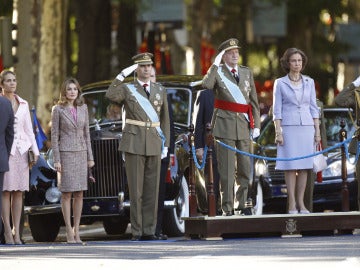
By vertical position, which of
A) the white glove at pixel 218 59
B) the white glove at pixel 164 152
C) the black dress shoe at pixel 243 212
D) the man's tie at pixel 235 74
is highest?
the white glove at pixel 218 59

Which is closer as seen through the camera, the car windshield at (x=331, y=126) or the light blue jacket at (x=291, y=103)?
the light blue jacket at (x=291, y=103)

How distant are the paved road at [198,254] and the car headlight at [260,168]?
393 centimetres

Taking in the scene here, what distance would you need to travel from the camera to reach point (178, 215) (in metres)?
20.7

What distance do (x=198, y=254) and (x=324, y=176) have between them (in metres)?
8.03

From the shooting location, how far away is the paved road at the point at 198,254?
14586mm

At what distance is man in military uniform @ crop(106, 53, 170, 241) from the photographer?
1912cm

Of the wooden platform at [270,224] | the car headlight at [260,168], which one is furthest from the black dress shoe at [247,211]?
the car headlight at [260,168]

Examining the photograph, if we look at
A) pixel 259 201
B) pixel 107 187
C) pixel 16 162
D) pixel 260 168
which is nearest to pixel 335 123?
pixel 260 168

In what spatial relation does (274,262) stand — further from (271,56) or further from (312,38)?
(271,56)

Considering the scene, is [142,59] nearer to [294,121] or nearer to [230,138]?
[230,138]

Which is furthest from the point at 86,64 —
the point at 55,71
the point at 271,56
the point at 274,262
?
the point at 271,56

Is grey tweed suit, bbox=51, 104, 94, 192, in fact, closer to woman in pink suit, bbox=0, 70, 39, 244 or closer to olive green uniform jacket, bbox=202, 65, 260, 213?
woman in pink suit, bbox=0, 70, 39, 244

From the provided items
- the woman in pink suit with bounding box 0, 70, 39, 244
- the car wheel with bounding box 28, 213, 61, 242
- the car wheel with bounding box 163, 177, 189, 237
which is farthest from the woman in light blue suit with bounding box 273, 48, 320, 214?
the car wheel with bounding box 28, 213, 61, 242

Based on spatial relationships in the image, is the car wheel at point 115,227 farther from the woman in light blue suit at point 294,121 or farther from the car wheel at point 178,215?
the woman in light blue suit at point 294,121
